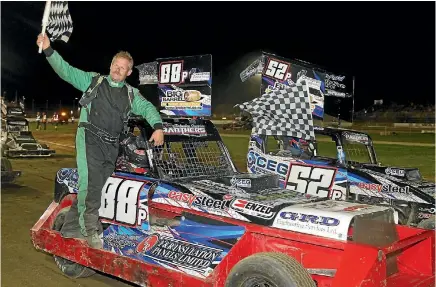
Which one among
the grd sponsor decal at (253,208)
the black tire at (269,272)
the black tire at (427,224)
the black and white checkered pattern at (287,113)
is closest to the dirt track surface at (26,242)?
the grd sponsor decal at (253,208)

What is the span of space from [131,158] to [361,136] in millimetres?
4949

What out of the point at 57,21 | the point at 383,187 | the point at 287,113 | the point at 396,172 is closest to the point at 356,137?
the point at 396,172

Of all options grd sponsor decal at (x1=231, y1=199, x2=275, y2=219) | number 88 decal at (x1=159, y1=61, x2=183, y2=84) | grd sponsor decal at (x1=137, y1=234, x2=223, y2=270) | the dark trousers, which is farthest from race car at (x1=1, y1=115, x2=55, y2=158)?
grd sponsor decal at (x1=231, y1=199, x2=275, y2=219)

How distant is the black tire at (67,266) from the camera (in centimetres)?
581

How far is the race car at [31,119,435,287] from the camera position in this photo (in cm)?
386

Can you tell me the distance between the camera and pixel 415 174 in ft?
28.2

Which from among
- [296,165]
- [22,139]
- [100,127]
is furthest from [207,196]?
[22,139]

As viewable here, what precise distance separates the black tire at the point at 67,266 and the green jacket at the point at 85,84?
143 centimetres

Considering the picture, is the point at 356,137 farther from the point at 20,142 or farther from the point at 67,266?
the point at 20,142

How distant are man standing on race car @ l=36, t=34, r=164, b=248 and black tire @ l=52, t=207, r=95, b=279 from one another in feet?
2.43

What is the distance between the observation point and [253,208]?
4316mm

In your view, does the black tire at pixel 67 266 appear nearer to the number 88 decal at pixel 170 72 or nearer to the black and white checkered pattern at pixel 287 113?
the number 88 decal at pixel 170 72

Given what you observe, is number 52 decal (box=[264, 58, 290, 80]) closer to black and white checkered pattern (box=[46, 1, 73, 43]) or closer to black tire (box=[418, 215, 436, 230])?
black tire (box=[418, 215, 436, 230])

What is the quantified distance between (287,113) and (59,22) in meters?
3.10
